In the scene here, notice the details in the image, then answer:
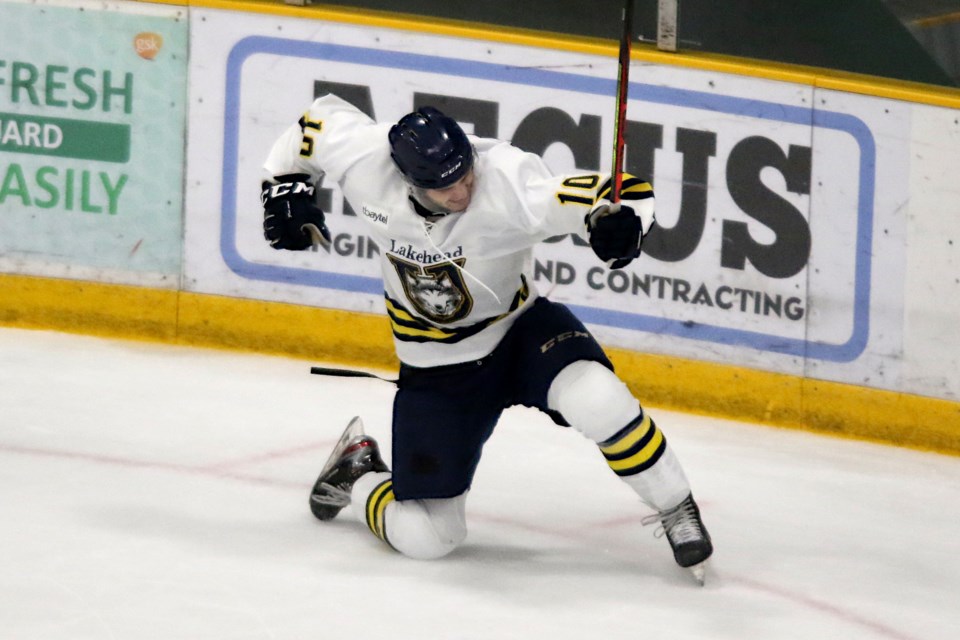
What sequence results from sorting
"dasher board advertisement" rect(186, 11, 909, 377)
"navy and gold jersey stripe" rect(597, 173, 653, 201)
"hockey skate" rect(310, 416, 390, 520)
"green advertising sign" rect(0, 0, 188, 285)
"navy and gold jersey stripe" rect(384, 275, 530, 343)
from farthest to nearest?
"green advertising sign" rect(0, 0, 188, 285) < "dasher board advertisement" rect(186, 11, 909, 377) < "hockey skate" rect(310, 416, 390, 520) < "navy and gold jersey stripe" rect(384, 275, 530, 343) < "navy and gold jersey stripe" rect(597, 173, 653, 201)

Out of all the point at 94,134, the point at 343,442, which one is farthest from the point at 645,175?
the point at 94,134

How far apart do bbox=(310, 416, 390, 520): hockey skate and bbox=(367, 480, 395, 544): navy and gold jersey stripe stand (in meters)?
0.11

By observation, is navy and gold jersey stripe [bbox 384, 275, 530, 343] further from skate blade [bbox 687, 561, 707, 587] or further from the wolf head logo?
skate blade [bbox 687, 561, 707, 587]

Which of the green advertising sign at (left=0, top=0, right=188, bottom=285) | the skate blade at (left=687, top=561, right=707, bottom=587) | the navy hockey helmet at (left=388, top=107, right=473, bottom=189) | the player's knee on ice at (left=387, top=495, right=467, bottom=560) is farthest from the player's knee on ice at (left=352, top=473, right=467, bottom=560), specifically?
the green advertising sign at (left=0, top=0, right=188, bottom=285)

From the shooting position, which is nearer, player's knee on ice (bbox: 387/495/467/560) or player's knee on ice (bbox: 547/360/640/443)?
player's knee on ice (bbox: 547/360/640/443)

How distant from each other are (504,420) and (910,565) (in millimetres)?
1415

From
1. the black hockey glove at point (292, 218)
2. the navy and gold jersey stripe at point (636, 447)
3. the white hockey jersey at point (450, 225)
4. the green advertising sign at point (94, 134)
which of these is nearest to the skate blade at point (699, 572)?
the navy and gold jersey stripe at point (636, 447)

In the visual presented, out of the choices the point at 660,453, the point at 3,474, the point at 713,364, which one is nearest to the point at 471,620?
the point at 660,453

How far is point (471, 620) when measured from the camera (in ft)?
10.8

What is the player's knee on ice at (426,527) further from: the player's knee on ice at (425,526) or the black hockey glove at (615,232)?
the black hockey glove at (615,232)

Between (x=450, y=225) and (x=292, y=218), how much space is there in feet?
1.29

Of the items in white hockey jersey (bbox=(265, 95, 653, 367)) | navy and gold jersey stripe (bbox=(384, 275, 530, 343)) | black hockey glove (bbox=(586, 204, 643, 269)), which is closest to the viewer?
black hockey glove (bbox=(586, 204, 643, 269))

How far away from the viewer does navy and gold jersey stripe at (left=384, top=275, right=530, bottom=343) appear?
→ 12.0 ft

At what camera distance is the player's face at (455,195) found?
11.2 feet
